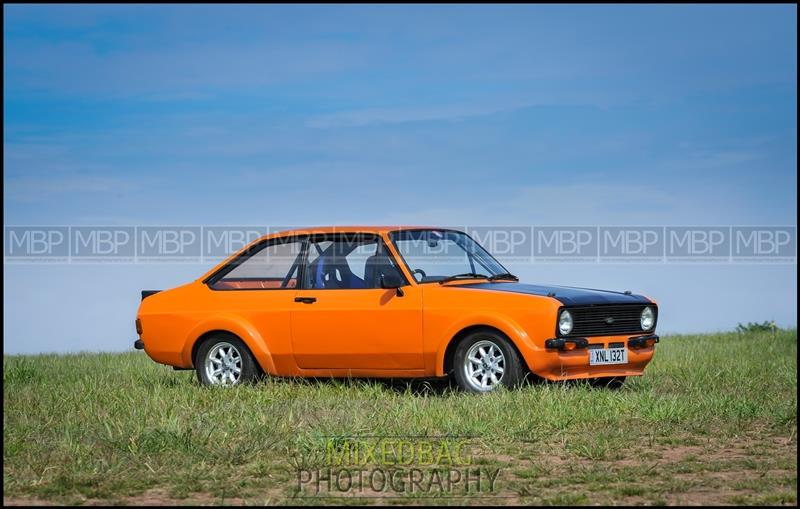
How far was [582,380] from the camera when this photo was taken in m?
12.9

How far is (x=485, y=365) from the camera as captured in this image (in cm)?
1184

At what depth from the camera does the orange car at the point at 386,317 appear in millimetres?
11711

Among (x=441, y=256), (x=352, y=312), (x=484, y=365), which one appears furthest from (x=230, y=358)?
(x=484, y=365)

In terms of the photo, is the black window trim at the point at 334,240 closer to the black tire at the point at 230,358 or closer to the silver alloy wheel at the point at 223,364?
the black tire at the point at 230,358

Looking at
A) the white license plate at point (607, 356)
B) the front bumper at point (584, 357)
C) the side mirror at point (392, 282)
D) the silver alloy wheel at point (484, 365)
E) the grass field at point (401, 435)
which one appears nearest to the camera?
the grass field at point (401, 435)

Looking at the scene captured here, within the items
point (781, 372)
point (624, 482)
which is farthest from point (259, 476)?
point (781, 372)

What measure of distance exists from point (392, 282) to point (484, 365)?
4.30 feet

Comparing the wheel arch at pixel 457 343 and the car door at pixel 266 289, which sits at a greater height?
the car door at pixel 266 289

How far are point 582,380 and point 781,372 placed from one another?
10.00 ft

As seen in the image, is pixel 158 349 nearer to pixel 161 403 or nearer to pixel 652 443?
pixel 161 403

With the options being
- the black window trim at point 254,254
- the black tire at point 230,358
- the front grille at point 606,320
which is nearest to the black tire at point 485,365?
the front grille at point 606,320

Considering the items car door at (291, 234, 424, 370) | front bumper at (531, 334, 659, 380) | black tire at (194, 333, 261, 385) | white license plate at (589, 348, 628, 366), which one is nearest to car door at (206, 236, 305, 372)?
car door at (291, 234, 424, 370)

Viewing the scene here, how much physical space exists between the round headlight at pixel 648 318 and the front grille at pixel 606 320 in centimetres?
5

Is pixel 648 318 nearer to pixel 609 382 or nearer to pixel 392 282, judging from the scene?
pixel 609 382
